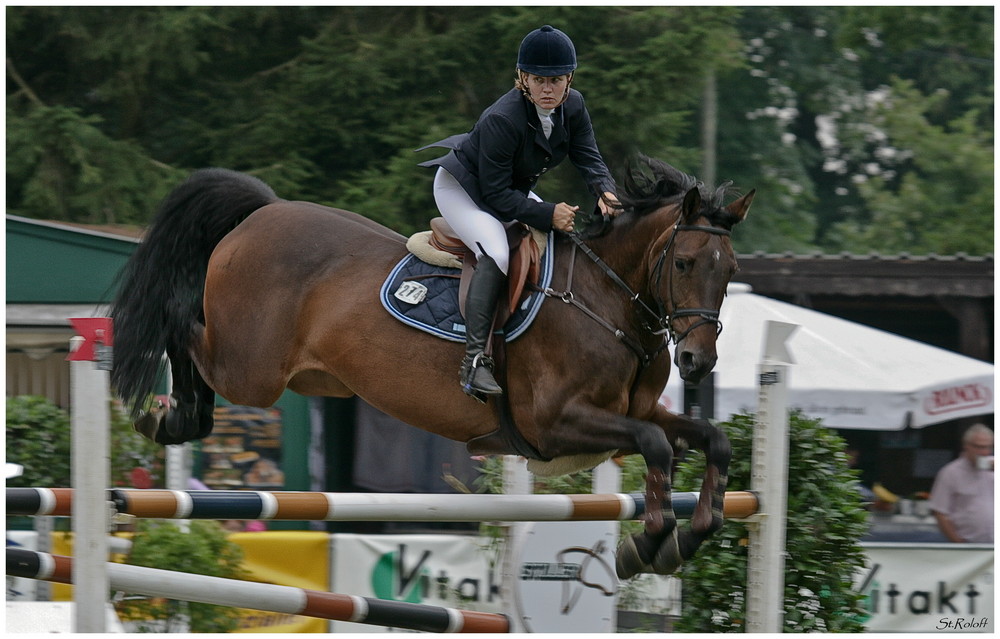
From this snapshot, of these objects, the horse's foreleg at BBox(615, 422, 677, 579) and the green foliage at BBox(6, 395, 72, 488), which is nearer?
the horse's foreleg at BBox(615, 422, 677, 579)

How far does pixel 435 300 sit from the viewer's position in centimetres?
404

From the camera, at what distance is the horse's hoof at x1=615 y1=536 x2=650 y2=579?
145 inches

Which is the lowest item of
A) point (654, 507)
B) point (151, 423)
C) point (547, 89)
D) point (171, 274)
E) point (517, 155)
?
point (654, 507)

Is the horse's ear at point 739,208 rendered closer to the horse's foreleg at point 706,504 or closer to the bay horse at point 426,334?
the bay horse at point 426,334

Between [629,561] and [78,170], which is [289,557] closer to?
[629,561]

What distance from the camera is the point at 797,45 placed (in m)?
17.1

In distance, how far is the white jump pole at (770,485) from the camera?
156 inches

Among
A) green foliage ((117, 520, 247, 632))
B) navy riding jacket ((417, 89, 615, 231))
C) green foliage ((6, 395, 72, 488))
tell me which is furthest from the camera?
green foliage ((6, 395, 72, 488))

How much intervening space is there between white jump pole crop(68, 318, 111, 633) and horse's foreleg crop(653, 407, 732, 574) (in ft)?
5.44

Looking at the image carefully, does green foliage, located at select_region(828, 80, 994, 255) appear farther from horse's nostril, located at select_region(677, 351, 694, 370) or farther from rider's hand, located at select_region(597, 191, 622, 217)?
horse's nostril, located at select_region(677, 351, 694, 370)

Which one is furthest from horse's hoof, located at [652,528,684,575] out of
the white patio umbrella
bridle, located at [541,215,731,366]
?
the white patio umbrella

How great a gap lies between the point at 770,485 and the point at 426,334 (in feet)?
4.22

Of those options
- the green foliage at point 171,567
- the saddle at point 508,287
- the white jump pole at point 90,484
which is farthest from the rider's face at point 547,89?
the green foliage at point 171,567

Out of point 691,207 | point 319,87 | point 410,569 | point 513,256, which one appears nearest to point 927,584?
point 410,569
